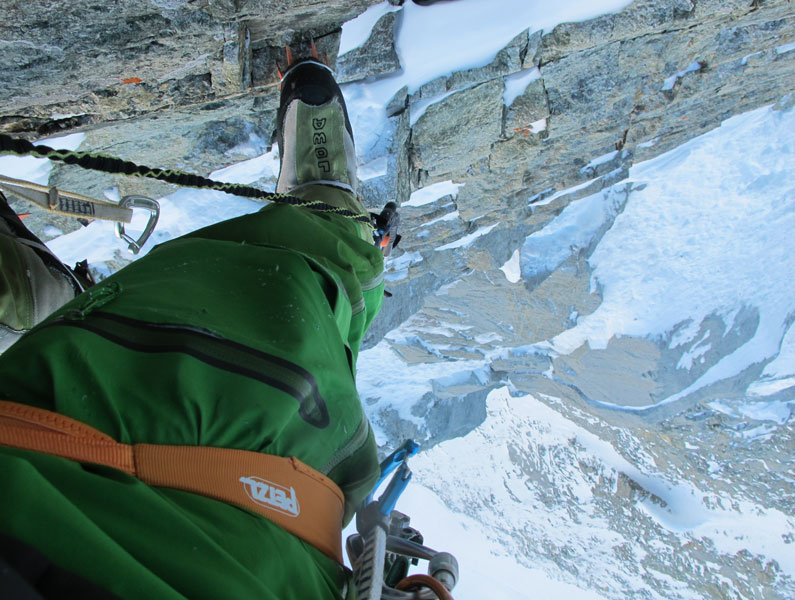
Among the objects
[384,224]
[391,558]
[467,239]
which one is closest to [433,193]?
[467,239]

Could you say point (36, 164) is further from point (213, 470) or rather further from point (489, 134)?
point (213, 470)

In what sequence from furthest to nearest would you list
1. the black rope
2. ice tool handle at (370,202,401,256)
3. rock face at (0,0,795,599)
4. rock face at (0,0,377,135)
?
ice tool handle at (370,202,401,256), rock face at (0,0,795,599), rock face at (0,0,377,135), the black rope

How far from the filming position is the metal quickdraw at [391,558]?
2.30 ft

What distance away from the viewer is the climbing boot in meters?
1.98

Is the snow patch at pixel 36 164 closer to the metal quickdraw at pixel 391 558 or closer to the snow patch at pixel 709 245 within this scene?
the metal quickdraw at pixel 391 558

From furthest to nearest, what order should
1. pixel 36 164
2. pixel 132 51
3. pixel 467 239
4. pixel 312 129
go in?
pixel 467 239 → pixel 36 164 → pixel 312 129 → pixel 132 51

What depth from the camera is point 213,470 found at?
56cm

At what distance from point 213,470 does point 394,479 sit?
0.58 metres

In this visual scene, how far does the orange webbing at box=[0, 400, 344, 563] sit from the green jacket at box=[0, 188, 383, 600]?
15 millimetres

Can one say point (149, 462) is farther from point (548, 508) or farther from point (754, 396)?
point (548, 508)

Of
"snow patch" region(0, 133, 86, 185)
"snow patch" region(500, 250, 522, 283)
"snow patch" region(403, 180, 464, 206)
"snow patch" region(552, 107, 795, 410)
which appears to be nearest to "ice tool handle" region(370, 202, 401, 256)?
"snow patch" region(403, 180, 464, 206)

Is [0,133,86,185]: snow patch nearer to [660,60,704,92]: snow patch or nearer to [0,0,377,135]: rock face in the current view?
[0,0,377,135]: rock face

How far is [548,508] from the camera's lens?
604 cm

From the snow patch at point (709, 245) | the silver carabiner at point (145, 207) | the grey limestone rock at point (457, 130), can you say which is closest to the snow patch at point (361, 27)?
the grey limestone rock at point (457, 130)
